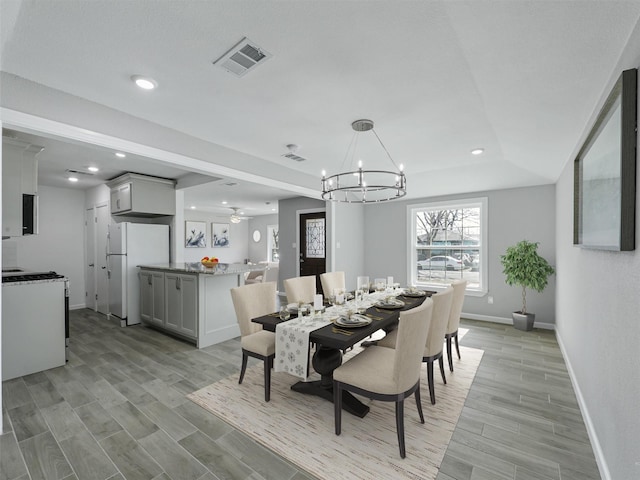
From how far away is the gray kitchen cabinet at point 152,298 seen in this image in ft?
14.3

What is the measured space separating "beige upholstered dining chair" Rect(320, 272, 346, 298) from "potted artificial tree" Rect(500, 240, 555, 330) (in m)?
2.49

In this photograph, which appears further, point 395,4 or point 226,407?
point 226,407

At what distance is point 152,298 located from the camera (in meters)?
4.54

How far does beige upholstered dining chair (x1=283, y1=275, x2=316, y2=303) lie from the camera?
339 cm

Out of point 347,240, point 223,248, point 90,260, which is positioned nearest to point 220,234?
point 223,248

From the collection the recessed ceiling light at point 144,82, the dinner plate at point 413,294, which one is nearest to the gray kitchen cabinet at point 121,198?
the recessed ceiling light at point 144,82

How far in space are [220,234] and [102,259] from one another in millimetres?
4974

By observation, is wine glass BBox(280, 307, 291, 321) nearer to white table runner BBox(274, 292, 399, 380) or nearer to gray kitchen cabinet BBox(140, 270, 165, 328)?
white table runner BBox(274, 292, 399, 380)

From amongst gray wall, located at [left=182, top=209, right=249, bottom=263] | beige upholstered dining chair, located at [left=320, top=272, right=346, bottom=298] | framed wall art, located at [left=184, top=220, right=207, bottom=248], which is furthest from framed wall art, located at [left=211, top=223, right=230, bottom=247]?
beige upholstered dining chair, located at [left=320, top=272, right=346, bottom=298]

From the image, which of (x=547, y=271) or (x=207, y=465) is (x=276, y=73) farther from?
(x=547, y=271)

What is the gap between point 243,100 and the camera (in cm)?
236

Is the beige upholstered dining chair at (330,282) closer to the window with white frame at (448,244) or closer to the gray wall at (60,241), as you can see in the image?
the window with white frame at (448,244)

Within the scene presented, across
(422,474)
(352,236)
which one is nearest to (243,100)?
(422,474)

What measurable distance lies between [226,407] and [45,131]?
2538 mm
